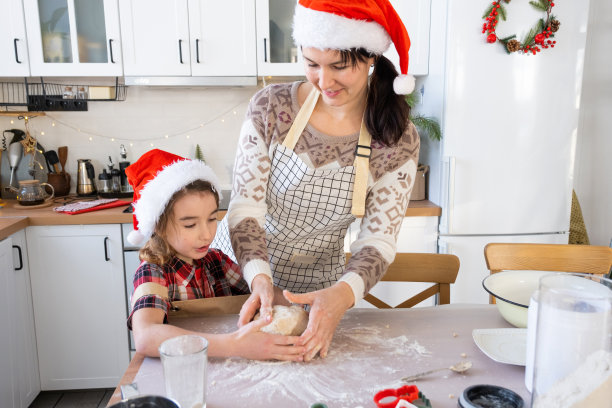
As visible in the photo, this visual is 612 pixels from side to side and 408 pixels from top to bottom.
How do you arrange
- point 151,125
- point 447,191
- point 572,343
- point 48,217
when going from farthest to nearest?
point 151,125 → point 447,191 → point 48,217 → point 572,343

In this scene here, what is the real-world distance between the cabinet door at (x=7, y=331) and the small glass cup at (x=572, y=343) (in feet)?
6.37

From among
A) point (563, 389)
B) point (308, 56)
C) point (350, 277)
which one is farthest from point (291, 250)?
point (563, 389)

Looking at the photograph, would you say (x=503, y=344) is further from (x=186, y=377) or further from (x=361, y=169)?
(x=186, y=377)

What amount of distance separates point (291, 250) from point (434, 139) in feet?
4.07

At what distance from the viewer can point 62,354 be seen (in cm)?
220

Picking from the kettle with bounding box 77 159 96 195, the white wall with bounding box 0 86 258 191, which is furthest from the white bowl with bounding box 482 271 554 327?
the kettle with bounding box 77 159 96 195

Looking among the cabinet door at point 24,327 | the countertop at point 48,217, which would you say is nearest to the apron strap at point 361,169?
the countertop at point 48,217

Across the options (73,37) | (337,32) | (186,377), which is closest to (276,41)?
(73,37)

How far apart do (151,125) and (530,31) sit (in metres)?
1.92

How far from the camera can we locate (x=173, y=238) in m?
1.17

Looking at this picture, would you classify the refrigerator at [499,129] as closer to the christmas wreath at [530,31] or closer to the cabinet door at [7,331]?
the christmas wreath at [530,31]

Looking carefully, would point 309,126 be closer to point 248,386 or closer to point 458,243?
point 248,386

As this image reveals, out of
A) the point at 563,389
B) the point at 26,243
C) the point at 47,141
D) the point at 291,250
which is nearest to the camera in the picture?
the point at 563,389

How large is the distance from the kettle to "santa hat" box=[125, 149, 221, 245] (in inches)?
55.8
